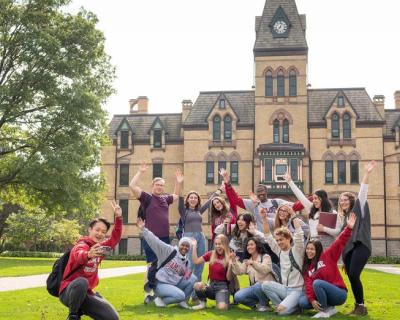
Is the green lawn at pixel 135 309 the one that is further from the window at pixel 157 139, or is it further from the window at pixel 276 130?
the window at pixel 157 139

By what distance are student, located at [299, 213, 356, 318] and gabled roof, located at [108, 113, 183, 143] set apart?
39245 millimetres

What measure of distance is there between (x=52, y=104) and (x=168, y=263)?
62.4 feet

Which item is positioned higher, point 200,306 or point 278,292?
point 278,292

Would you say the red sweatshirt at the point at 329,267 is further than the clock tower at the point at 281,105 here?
No

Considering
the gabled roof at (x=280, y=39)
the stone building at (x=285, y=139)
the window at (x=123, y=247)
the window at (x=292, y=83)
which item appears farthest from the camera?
the window at (x=123, y=247)

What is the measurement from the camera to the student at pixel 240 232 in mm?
10667

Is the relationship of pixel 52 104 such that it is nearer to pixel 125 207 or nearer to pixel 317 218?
pixel 317 218

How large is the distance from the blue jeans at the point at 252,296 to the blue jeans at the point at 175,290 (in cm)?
101

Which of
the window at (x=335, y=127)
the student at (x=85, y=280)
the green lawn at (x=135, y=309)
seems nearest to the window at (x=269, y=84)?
the window at (x=335, y=127)

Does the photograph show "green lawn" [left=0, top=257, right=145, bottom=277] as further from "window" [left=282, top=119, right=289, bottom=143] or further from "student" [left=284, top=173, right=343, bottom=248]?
"window" [left=282, top=119, right=289, bottom=143]

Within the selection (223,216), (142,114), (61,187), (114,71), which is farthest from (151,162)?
(223,216)

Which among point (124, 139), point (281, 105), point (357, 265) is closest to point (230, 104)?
point (281, 105)

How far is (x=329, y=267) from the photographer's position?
9.42m

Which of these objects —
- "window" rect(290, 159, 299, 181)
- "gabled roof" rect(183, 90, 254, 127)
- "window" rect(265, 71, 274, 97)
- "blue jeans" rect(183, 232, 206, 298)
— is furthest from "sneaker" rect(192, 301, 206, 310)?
"window" rect(265, 71, 274, 97)
